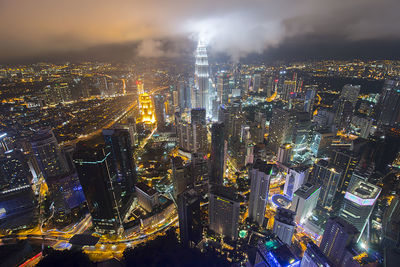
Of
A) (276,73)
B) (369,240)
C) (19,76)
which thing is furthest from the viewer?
(276,73)

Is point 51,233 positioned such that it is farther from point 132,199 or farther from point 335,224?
point 335,224

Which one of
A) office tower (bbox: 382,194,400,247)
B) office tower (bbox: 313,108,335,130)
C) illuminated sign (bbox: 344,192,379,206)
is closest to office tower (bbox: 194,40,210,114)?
office tower (bbox: 313,108,335,130)

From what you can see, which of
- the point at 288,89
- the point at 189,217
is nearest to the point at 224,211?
the point at 189,217

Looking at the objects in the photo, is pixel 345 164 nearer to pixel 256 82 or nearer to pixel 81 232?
pixel 81 232

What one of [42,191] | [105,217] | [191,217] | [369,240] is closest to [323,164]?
[369,240]

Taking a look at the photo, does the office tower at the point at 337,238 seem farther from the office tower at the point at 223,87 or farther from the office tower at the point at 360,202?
the office tower at the point at 223,87

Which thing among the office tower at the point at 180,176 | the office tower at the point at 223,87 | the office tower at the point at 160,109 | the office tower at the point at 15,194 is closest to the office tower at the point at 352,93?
the office tower at the point at 223,87
